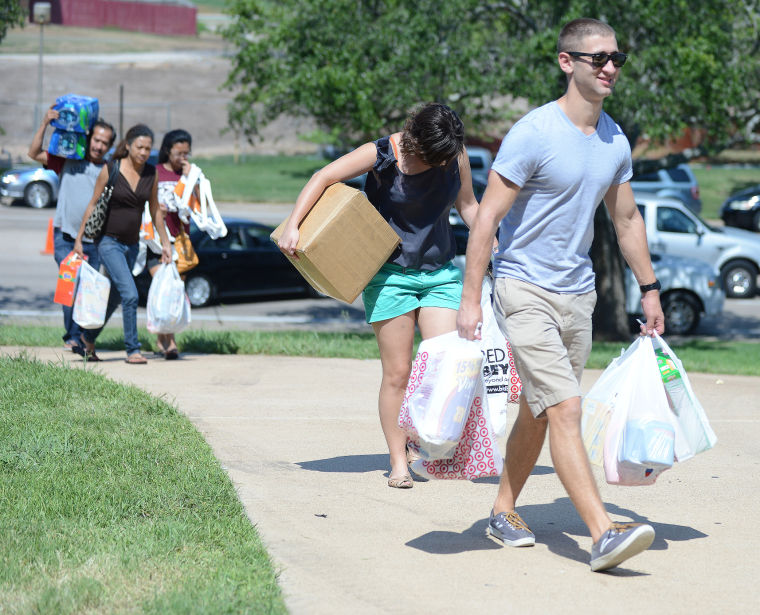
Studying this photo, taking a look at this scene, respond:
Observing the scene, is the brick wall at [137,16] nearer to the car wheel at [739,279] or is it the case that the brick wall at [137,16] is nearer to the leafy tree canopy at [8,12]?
the car wheel at [739,279]

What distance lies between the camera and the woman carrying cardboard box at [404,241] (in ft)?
16.2

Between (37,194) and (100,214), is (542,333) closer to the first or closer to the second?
(100,214)

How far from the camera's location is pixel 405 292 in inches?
202

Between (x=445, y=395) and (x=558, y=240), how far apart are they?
736mm

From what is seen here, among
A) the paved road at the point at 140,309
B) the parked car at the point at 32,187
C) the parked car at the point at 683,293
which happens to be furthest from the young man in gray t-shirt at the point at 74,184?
the parked car at the point at 32,187

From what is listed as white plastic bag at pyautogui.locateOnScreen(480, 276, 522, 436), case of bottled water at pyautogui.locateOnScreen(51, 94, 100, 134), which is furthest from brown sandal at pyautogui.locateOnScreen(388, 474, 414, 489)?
case of bottled water at pyautogui.locateOnScreen(51, 94, 100, 134)

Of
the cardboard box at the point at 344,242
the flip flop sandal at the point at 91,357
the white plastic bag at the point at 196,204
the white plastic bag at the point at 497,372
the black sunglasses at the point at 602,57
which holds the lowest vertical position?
the flip flop sandal at the point at 91,357

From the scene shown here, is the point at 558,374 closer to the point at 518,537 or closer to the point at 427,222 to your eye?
the point at 518,537

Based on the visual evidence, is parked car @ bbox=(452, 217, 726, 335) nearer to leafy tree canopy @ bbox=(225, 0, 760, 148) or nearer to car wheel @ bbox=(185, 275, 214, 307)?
leafy tree canopy @ bbox=(225, 0, 760, 148)

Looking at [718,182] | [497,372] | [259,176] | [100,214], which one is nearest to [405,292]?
[497,372]

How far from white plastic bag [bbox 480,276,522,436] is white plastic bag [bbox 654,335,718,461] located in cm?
96

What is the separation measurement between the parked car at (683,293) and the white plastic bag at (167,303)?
830 centimetres

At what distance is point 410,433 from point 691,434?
113 centimetres

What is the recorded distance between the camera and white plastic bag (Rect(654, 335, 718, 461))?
14.6 feet
